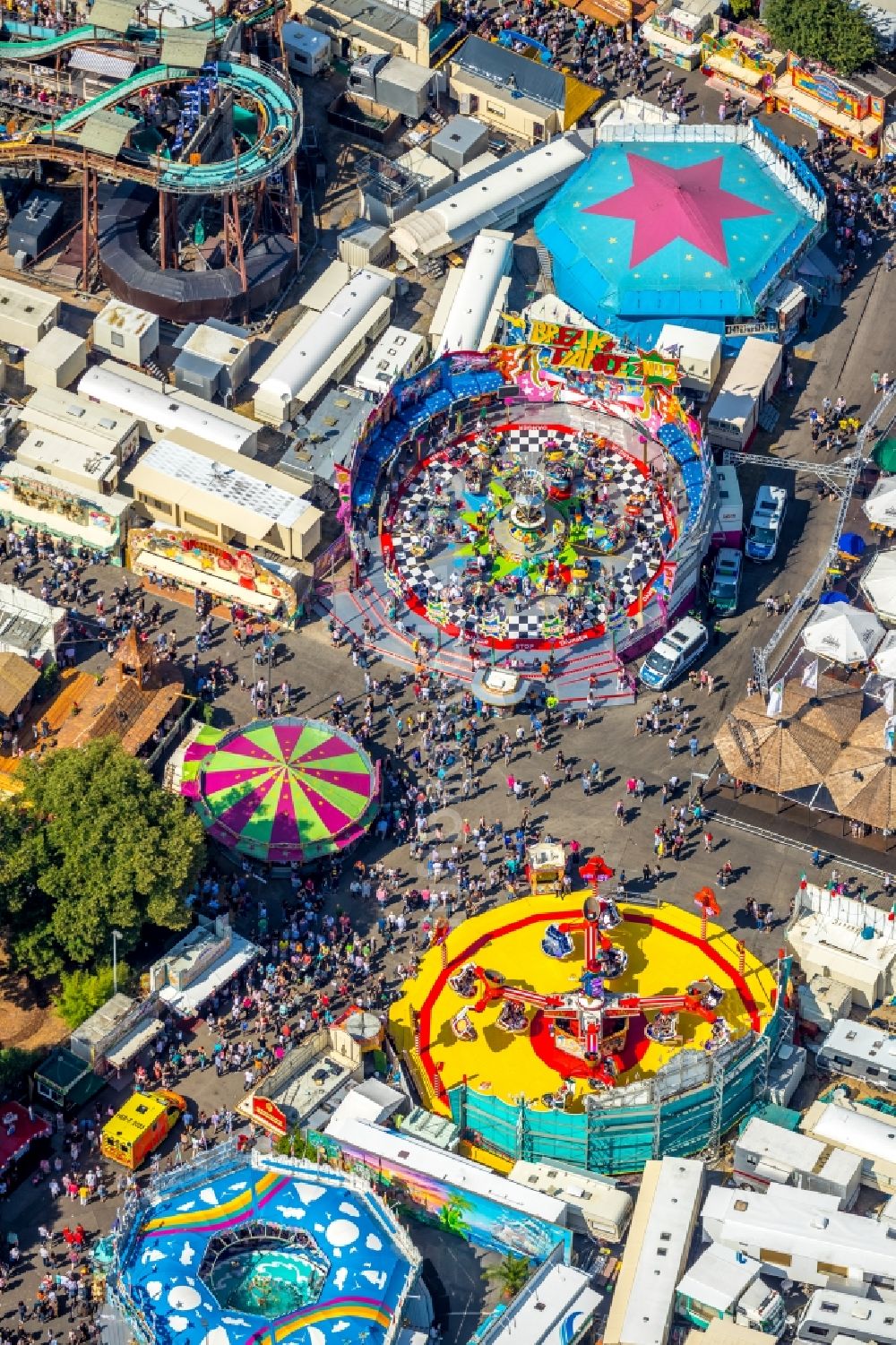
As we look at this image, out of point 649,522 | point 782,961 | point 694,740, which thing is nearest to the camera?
point 782,961

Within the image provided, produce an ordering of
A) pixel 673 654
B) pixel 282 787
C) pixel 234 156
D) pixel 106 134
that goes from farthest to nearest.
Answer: pixel 234 156, pixel 106 134, pixel 673 654, pixel 282 787

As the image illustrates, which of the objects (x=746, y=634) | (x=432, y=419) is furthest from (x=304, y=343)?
(x=746, y=634)

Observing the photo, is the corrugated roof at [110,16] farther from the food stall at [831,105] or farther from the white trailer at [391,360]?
the food stall at [831,105]

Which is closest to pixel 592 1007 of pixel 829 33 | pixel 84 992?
pixel 84 992

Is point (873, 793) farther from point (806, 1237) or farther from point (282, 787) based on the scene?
point (282, 787)

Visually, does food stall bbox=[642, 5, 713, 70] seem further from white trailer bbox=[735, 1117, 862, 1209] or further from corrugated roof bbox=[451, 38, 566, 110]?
white trailer bbox=[735, 1117, 862, 1209]

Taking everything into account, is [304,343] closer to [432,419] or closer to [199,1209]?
[432,419]

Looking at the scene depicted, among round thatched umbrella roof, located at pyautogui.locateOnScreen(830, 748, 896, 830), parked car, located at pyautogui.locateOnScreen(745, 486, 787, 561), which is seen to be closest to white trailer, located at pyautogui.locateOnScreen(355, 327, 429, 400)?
parked car, located at pyautogui.locateOnScreen(745, 486, 787, 561)
